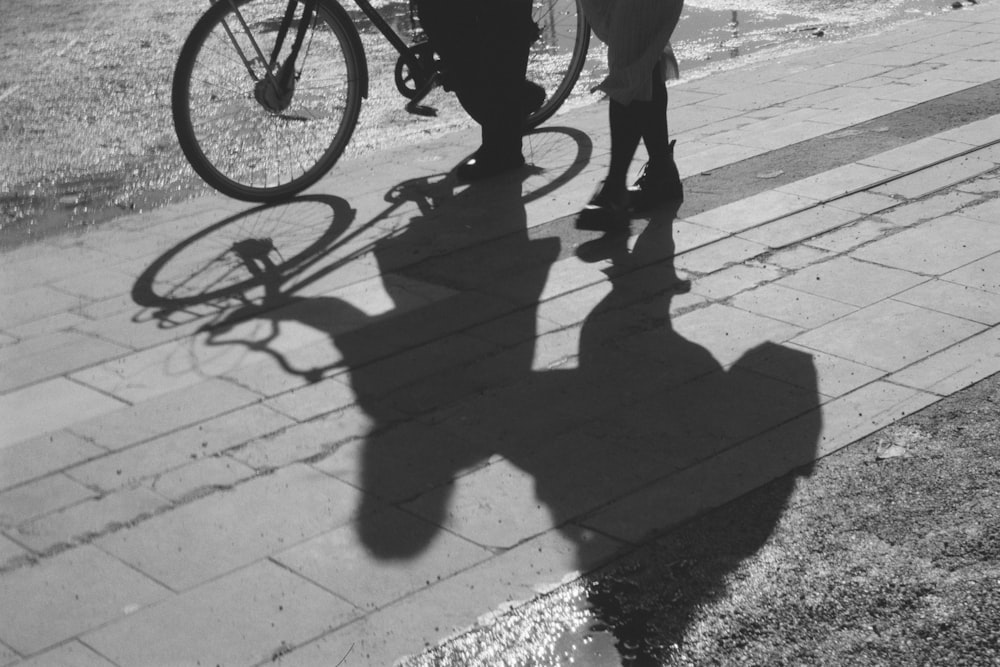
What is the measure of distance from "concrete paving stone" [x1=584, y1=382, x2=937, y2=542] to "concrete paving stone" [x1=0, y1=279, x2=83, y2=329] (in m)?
2.73

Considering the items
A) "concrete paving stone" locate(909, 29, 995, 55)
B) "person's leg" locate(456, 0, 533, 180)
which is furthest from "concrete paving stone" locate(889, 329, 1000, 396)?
"concrete paving stone" locate(909, 29, 995, 55)

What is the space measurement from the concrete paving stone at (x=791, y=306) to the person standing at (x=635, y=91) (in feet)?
3.18

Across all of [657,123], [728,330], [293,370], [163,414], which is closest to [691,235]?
[657,123]

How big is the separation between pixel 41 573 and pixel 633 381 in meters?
1.86

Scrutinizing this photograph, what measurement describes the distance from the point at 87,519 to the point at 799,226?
10.4 feet

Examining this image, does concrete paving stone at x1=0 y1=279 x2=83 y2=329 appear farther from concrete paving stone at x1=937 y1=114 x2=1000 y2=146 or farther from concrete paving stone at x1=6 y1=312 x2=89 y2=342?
concrete paving stone at x1=937 y1=114 x2=1000 y2=146

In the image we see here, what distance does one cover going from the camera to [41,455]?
4.29 meters

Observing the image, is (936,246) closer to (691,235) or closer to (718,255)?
(718,255)

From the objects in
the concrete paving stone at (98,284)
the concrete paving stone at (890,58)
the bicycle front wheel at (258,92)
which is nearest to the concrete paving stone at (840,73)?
the concrete paving stone at (890,58)

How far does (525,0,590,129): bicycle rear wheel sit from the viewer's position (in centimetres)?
784

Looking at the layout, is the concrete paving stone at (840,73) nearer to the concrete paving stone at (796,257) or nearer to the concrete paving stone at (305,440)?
the concrete paving stone at (796,257)

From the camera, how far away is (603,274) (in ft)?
17.9

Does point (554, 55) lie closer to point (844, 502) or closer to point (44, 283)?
point (44, 283)


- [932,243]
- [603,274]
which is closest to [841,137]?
[932,243]
